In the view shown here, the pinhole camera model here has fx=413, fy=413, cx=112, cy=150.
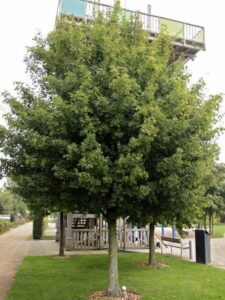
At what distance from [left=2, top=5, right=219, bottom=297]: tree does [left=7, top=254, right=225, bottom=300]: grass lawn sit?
127 centimetres

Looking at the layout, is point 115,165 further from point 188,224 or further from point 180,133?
point 188,224

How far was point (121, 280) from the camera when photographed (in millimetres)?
10812

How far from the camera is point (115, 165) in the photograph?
7.98 metres

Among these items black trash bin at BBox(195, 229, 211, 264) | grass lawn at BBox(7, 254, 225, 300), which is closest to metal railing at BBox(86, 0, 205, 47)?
black trash bin at BBox(195, 229, 211, 264)

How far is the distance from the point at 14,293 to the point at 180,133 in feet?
17.3

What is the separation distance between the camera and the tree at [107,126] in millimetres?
7730

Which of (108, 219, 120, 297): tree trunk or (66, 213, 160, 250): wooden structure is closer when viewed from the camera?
(108, 219, 120, 297): tree trunk

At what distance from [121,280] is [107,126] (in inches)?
186

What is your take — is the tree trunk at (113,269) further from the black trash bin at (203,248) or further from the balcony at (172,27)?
the balcony at (172,27)

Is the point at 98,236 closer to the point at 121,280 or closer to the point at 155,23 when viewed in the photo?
the point at 121,280

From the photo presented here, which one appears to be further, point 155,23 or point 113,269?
point 155,23

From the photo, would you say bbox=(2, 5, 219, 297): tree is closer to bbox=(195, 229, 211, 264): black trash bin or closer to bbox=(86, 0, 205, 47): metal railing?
bbox=(195, 229, 211, 264): black trash bin

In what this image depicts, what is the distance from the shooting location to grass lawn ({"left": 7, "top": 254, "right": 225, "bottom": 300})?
361 inches

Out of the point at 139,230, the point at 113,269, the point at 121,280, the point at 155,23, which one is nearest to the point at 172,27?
the point at 155,23
